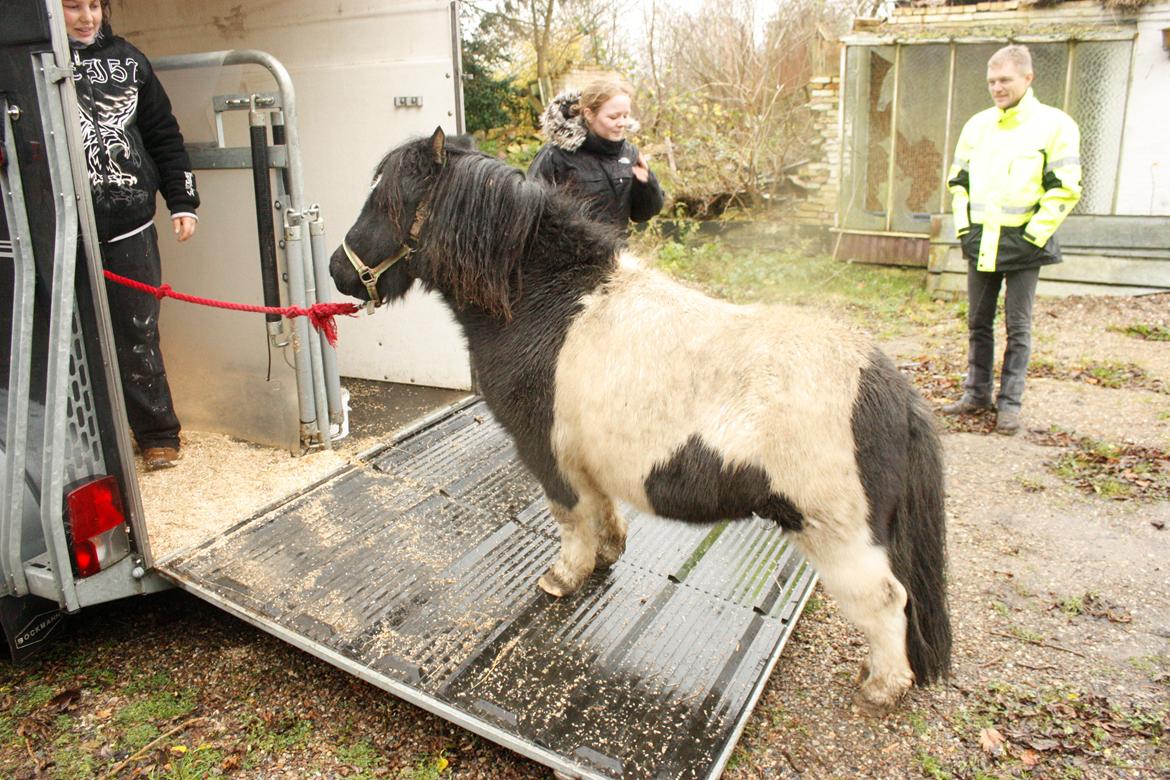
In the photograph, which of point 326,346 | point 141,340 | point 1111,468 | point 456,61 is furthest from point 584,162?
point 1111,468

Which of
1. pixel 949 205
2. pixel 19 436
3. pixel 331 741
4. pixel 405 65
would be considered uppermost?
pixel 405 65

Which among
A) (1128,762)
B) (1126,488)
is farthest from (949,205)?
(1128,762)

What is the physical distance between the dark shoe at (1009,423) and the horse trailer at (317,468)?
2.61m

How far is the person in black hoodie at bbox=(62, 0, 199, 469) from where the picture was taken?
3.31 m

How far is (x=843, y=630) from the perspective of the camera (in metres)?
3.16

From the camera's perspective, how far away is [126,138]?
3.42 meters

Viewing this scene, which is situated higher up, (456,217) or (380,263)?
(456,217)

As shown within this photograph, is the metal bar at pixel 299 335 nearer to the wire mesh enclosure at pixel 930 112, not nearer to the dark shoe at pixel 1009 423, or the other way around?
the dark shoe at pixel 1009 423

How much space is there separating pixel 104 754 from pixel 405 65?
3527 mm

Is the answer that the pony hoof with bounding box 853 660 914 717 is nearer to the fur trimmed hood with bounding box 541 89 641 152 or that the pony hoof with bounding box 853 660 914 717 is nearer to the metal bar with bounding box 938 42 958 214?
the fur trimmed hood with bounding box 541 89 641 152

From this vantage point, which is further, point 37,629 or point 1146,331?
point 1146,331

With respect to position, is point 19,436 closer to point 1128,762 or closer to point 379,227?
point 379,227

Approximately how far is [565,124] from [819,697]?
2851 millimetres

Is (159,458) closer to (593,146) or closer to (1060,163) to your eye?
(593,146)
